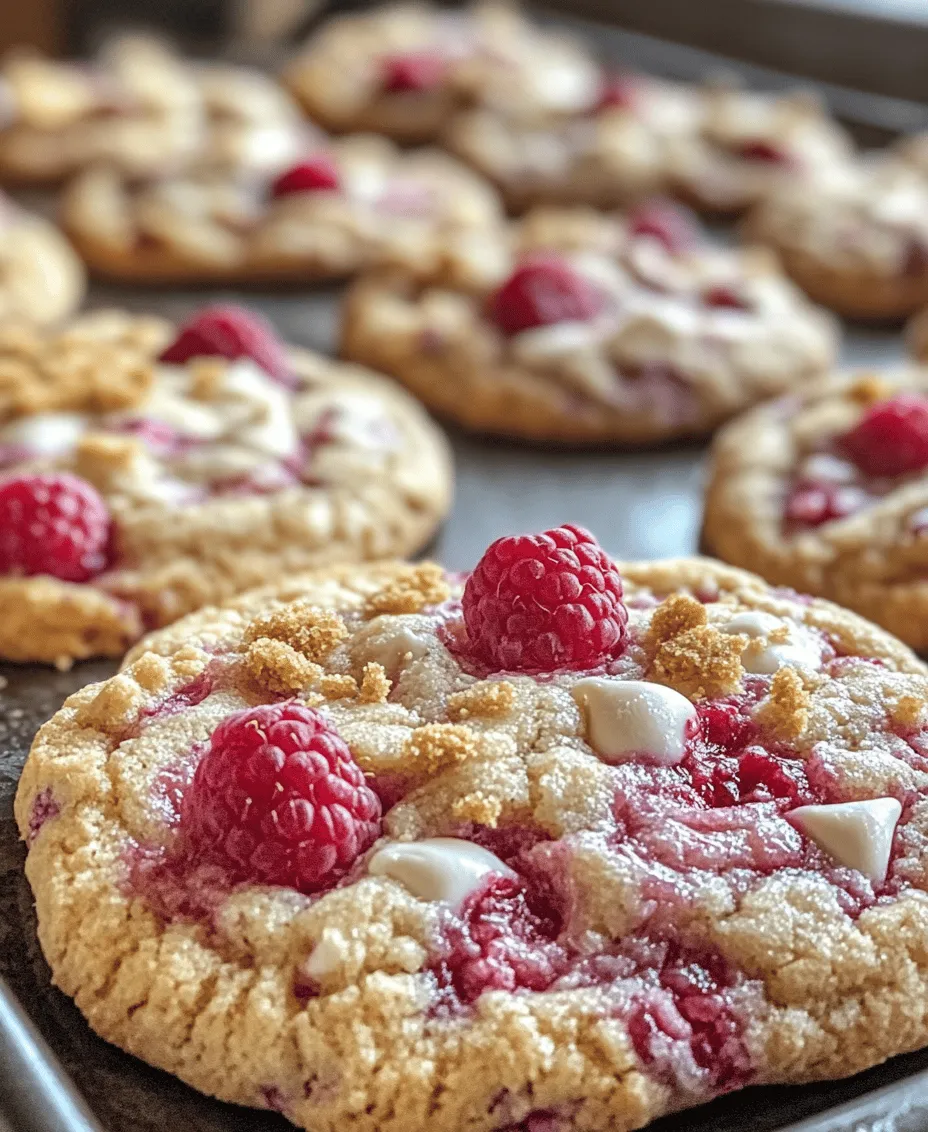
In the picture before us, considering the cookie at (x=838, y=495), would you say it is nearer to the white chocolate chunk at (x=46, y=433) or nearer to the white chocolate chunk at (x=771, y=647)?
the white chocolate chunk at (x=771, y=647)

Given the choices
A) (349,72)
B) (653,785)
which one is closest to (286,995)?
(653,785)

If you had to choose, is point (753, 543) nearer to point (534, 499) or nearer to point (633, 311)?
point (534, 499)

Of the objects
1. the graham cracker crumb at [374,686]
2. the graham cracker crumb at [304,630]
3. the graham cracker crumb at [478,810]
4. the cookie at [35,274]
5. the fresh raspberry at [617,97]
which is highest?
the graham cracker crumb at [478,810]

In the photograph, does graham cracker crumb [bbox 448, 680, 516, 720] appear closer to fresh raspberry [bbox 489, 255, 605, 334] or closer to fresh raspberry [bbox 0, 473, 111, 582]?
fresh raspberry [bbox 0, 473, 111, 582]

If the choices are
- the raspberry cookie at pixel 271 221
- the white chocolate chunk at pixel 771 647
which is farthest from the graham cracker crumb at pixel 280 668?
the raspberry cookie at pixel 271 221

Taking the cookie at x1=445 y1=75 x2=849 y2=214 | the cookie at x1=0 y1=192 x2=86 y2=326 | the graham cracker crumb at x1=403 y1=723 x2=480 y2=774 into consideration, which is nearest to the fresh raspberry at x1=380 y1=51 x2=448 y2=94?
the cookie at x1=445 y1=75 x2=849 y2=214

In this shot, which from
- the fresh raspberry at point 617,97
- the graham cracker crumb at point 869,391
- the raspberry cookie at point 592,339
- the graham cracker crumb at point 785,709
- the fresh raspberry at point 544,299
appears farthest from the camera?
the fresh raspberry at point 617,97

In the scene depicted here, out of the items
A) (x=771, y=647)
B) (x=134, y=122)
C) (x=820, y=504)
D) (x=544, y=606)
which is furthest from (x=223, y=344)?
(x=134, y=122)
